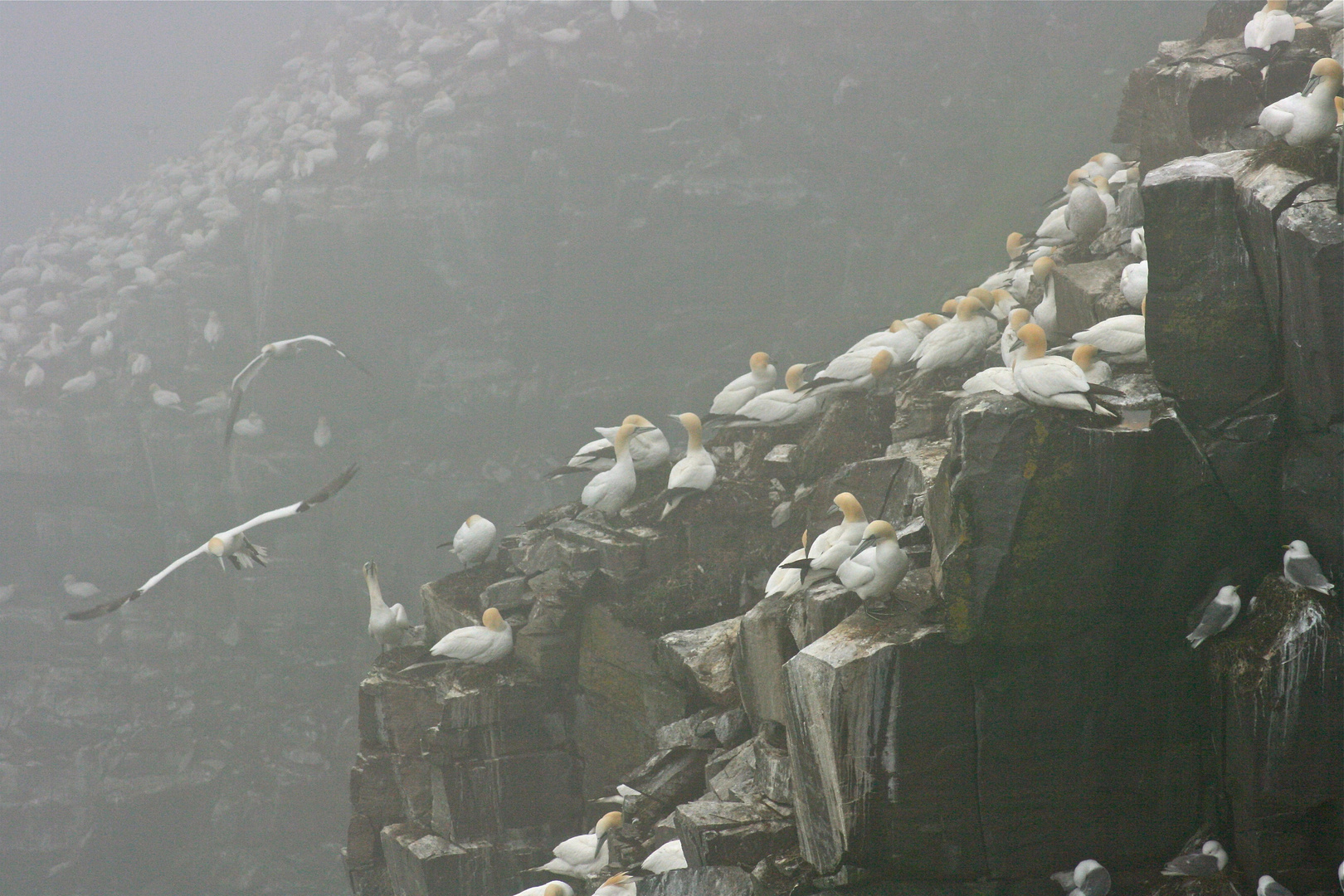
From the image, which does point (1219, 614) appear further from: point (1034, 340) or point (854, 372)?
point (854, 372)

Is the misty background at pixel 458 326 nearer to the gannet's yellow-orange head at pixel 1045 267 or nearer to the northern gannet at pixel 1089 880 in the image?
the gannet's yellow-orange head at pixel 1045 267

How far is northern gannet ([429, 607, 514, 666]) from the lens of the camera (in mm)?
11023

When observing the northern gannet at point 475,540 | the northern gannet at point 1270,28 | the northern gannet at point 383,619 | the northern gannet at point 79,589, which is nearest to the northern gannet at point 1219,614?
the northern gannet at point 1270,28

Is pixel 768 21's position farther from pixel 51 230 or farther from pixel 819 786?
pixel 51 230

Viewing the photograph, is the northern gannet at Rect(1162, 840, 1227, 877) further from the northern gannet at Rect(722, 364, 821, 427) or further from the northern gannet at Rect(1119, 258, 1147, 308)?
the northern gannet at Rect(722, 364, 821, 427)

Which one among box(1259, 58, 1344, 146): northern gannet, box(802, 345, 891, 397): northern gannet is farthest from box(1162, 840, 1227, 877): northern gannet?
box(802, 345, 891, 397): northern gannet

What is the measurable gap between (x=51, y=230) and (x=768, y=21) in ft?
87.9

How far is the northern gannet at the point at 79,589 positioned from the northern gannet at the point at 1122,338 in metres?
27.5

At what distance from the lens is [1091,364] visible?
6781mm

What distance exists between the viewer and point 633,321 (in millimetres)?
27969

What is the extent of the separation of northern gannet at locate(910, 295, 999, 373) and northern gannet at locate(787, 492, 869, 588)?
9.31ft

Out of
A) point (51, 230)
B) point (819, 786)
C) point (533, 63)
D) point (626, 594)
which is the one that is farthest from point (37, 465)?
point (819, 786)

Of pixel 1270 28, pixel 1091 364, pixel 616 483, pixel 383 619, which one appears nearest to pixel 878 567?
pixel 1091 364

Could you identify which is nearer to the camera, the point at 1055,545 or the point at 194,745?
the point at 1055,545
